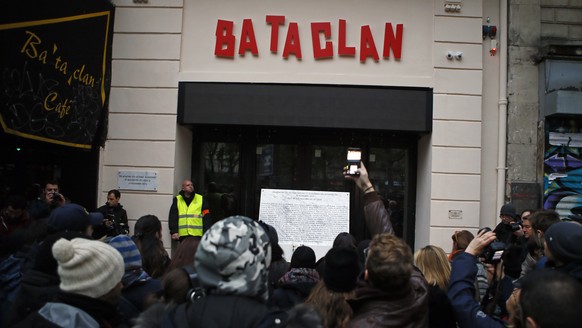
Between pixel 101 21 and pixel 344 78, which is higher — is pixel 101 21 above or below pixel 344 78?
above

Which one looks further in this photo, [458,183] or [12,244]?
[458,183]

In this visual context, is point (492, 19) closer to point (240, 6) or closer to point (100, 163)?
point (240, 6)

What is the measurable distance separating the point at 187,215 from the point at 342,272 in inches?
263

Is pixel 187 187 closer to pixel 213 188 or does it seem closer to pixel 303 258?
pixel 213 188

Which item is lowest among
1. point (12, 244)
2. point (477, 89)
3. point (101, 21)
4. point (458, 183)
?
point (12, 244)

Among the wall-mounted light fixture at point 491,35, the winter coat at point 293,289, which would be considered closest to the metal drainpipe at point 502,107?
the wall-mounted light fixture at point 491,35

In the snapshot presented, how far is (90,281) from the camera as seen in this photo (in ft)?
8.03

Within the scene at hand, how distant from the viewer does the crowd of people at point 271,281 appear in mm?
2049

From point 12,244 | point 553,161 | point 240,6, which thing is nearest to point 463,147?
point 553,161

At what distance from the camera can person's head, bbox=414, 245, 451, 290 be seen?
3770 mm

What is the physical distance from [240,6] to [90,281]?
27.1ft

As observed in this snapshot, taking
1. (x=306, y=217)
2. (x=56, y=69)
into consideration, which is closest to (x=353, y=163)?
(x=306, y=217)

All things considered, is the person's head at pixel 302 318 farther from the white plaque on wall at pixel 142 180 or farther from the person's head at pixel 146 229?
the white plaque on wall at pixel 142 180

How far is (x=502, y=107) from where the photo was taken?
31.9 ft
